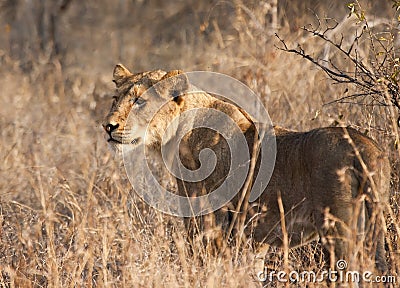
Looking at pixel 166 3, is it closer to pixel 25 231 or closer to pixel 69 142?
pixel 69 142

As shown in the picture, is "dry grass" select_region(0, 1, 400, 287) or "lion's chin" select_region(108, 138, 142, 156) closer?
"dry grass" select_region(0, 1, 400, 287)

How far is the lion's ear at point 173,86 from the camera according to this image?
4609 millimetres

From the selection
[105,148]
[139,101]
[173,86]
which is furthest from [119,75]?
[105,148]

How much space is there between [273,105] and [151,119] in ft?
8.13

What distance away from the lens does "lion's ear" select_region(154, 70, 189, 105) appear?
4.61m

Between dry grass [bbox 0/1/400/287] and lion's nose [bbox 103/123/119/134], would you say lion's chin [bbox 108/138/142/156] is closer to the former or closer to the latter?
lion's nose [bbox 103/123/119/134]

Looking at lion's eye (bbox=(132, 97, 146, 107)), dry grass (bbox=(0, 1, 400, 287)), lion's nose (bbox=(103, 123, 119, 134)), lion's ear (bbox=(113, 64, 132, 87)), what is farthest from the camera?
lion's ear (bbox=(113, 64, 132, 87))

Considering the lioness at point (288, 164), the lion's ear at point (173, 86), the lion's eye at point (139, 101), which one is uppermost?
the lion's ear at point (173, 86)

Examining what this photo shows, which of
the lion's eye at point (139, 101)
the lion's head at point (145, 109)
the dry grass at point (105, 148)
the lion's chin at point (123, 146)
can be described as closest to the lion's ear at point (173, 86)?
the lion's head at point (145, 109)

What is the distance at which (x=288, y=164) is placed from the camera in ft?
13.2

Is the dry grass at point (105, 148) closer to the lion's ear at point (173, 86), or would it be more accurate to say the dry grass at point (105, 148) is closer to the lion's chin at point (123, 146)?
the lion's chin at point (123, 146)

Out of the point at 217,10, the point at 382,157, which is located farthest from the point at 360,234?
the point at 217,10

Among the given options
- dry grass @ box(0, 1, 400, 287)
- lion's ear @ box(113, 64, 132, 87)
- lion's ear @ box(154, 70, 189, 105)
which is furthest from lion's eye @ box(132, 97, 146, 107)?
dry grass @ box(0, 1, 400, 287)

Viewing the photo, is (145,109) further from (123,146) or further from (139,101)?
(123,146)
